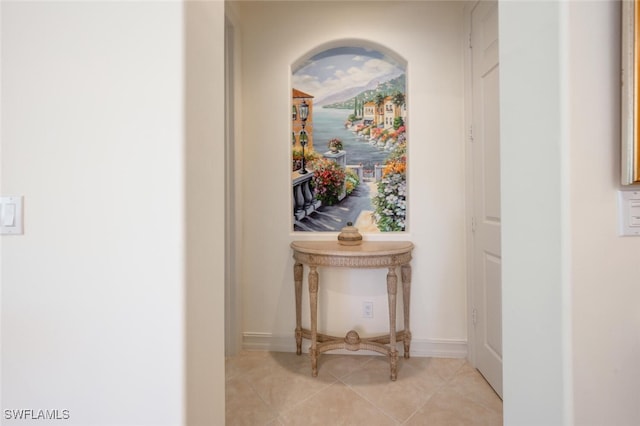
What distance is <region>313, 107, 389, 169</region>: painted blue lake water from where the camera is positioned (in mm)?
2422

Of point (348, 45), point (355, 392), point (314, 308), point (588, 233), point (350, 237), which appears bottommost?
point (355, 392)

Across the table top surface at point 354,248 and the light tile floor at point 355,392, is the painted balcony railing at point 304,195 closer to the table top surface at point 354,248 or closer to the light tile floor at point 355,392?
the table top surface at point 354,248

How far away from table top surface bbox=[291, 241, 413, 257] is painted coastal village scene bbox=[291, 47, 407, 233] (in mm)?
164

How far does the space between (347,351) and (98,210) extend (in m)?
1.94

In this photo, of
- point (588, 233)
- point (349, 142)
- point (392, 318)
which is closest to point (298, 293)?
point (392, 318)

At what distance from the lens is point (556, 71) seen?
81 cm

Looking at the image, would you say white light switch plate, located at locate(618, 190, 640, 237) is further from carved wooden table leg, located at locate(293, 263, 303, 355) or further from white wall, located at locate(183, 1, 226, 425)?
carved wooden table leg, located at locate(293, 263, 303, 355)

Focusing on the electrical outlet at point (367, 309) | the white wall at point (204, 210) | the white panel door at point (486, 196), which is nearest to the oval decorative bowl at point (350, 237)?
the electrical outlet at point (367, 309)

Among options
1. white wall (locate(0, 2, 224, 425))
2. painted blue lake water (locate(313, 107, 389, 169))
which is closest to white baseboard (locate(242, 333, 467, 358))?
painted blue lake water (locate(313, 107, 389, 169))

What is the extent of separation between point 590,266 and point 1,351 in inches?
66.3

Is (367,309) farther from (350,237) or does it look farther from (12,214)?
(12,214)

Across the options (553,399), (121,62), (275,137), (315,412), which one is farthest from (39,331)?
(275,137)

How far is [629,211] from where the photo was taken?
2.56 ft

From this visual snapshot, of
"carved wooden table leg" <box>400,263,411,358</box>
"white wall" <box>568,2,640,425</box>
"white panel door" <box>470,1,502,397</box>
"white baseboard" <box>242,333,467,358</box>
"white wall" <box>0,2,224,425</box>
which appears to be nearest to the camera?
"white wall" <box>568,2,640,425</box>
